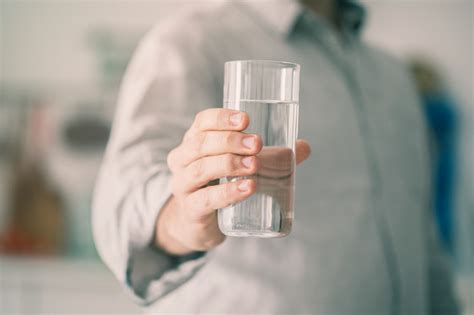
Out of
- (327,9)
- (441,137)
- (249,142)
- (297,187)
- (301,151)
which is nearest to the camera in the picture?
(249,142)

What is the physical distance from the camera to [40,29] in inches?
121

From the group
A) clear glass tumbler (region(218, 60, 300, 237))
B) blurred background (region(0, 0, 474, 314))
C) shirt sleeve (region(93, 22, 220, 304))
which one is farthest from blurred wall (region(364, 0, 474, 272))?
clear glass tumbler (region(218, 60, 300, 237))

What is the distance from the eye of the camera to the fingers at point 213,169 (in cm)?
68

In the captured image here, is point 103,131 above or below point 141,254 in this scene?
above

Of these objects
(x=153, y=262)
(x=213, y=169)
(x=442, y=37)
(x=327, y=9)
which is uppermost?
(x=442, y=37)

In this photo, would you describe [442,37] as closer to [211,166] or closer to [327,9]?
[327,9]

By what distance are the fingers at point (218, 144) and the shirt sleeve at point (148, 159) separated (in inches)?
5.4

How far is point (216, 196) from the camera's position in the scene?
0.70m

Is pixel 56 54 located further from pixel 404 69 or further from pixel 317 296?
pixel 317 296

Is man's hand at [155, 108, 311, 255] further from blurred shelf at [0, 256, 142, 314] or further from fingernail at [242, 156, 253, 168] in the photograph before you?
blurred shelf at [0, 256, 142, 314]

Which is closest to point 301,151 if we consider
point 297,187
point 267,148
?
point 267,148

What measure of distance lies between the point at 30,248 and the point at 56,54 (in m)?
0.90

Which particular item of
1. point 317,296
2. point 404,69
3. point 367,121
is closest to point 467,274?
point 404,69

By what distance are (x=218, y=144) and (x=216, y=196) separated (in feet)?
0.19
